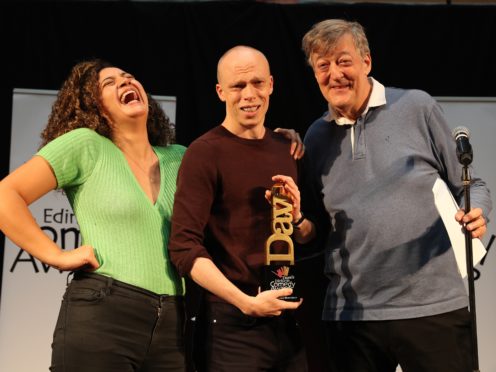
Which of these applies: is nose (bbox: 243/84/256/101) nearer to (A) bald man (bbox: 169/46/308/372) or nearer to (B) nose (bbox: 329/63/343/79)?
(A) bald man (bbox: 169/46/308/372)

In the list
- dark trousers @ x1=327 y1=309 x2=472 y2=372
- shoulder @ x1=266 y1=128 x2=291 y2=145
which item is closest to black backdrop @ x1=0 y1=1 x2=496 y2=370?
shoulder @ x1=266 y1=128 x2=291 y2=145

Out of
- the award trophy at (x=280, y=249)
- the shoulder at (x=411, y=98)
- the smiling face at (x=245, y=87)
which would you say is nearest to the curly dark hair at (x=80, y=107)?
the smiling face at (x=245, y=87)

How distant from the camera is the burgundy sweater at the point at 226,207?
224 centimetres

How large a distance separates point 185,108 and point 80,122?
1.25 m

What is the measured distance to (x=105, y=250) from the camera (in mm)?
2309

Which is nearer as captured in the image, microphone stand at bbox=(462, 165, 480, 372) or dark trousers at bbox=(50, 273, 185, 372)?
microphone stand at bbox=(462, 165, 480, 372)

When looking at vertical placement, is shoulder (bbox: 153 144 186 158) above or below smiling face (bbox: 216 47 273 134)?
below

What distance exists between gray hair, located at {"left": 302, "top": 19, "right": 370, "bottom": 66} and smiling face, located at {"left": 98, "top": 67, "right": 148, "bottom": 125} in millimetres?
634

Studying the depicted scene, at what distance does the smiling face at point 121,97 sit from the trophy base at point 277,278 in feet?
2.53

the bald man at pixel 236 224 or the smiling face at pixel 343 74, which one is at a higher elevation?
the smiling face at pixel 343 74

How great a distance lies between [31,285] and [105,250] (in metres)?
1.52

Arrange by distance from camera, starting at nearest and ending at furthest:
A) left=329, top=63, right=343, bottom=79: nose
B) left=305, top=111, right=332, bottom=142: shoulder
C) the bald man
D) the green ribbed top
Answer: the bald man, the green ribbed top, left=329, top=63, right=343, bottom=79: nose, left=305, top=111, right=332, bottom=142: shoulder

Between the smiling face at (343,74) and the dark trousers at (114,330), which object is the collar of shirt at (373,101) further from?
the dark trousers at (114,330)

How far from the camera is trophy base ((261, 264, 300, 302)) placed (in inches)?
82.9
